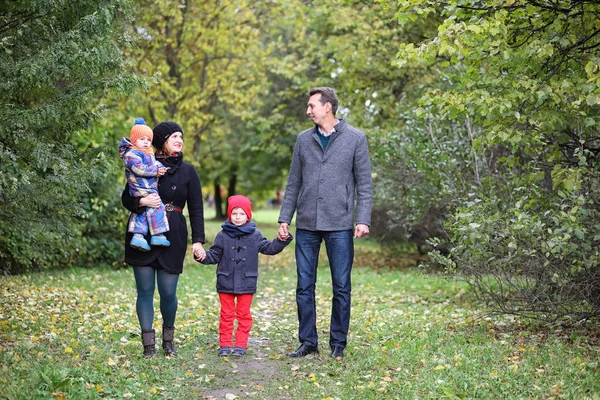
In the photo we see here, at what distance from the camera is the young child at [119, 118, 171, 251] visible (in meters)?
6.33

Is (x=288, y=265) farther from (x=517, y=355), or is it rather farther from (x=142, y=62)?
(x=517, y=355)

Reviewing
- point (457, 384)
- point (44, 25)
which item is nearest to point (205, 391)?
point (457, 384)

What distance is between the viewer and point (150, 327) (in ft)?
21.6

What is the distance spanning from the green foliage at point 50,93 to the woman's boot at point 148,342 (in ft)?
4.45

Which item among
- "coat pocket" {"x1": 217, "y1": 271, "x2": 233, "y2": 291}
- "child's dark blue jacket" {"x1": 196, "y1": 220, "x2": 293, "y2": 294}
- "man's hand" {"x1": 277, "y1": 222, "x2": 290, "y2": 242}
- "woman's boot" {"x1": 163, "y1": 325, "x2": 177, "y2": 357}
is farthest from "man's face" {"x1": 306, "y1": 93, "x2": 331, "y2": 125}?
"woman's boot" {"x1": 163, "y1": 325, "x2": 177, "y2": 357}

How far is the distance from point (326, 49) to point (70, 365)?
1398cm

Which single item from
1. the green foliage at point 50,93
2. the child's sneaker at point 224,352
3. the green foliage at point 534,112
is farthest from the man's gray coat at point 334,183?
the green foliage at point 50,93

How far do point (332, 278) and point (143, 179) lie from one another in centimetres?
194

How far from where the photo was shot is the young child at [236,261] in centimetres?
688

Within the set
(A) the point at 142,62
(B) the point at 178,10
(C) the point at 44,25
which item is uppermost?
(B) the point at 178,10

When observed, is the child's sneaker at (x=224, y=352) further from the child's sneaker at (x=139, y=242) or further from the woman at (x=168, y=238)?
the child's sneaker at (x=139, y=242)

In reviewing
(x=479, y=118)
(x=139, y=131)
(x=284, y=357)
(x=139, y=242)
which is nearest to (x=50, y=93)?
(x=139, y=131)

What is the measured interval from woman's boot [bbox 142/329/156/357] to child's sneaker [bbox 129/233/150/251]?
80 centimetres

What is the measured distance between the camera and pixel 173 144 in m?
6.62
